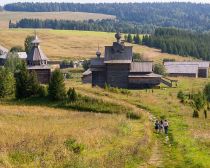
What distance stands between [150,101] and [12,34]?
156 meters

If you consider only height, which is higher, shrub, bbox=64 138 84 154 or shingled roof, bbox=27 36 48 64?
shingled roof, bbox=27 36 48 64

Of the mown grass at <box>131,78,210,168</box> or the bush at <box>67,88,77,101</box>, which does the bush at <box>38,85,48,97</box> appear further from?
the mown grass at <box>131,78,210,168</box>

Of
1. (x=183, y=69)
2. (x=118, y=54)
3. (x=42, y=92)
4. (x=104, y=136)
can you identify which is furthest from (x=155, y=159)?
(x=183, y=69)

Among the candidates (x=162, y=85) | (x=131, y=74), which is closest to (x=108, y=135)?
(x=131, y=74)

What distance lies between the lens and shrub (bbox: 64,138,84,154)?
23.4 m

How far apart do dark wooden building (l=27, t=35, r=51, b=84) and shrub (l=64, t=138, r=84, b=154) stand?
45.2 meters

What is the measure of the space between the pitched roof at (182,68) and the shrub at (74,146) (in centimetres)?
8594

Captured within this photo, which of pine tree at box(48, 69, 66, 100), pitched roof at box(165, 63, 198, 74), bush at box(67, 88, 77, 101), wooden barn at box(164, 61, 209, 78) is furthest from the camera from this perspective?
pitched roof at box(165, 63, 198, 74)

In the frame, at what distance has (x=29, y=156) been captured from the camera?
2098cm

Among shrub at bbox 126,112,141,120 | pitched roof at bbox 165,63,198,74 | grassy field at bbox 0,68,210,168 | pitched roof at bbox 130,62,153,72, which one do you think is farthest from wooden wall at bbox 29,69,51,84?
pitched roof at bbox 165,63,198,74

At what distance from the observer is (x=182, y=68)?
111 meters

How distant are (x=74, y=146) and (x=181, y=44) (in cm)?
15258

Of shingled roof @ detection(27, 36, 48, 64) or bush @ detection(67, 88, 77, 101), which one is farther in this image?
shingled roof @ detection(27, 36, 48, 64)

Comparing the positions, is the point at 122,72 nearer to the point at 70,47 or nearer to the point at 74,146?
the point at 74,146
